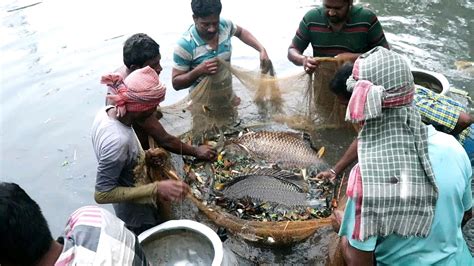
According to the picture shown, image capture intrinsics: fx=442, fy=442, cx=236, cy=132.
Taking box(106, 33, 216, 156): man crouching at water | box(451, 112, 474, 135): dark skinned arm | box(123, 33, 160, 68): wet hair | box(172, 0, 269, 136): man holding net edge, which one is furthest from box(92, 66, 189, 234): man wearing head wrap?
box(451, 112, 474, 135): dark skinned arm

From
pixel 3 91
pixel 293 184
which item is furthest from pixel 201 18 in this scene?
pixel 3 91

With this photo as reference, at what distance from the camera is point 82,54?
294 inches

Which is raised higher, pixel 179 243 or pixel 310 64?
pixel 310 64

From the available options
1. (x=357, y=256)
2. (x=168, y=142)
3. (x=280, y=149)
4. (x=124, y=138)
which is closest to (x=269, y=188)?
(x=280, y=149)

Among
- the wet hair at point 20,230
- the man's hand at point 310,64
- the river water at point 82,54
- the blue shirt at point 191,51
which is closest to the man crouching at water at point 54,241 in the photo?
the wet hair at point 20,230

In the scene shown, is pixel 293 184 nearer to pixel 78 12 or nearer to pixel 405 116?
pixel 405 116

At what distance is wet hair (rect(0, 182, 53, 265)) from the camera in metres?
1.53

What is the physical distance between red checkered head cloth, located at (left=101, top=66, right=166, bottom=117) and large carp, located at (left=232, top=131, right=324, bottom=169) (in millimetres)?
1454

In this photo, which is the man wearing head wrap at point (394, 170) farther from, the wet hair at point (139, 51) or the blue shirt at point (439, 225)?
the wet hair at point (139, 51)

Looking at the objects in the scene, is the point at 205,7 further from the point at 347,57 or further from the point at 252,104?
the point at 347,57

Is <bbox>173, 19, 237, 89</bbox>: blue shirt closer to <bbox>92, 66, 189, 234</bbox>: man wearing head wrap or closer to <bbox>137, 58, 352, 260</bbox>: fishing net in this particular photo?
<bbox>137, 58, 352, 260</bbox>: fishing net

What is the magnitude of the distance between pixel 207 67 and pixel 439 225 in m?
2.35

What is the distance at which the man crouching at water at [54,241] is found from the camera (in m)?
1.54

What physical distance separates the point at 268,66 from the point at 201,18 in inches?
34.6
